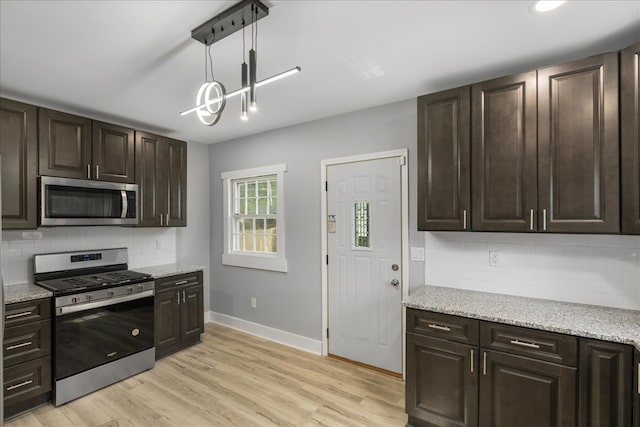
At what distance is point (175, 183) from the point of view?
3824 mm

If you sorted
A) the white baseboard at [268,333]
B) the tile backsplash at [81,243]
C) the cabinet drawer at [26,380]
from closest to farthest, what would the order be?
the cabinet drawer at [26,380]
the tile backsplash at [81,243]
the white baseboard at [268,333]

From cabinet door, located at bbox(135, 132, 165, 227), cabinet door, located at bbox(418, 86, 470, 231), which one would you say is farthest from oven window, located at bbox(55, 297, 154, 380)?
cabinet door, located at bbox(418, 86, 470, 231)

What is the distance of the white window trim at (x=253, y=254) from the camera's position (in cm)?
383

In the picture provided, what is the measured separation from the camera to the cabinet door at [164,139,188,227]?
3.75 m

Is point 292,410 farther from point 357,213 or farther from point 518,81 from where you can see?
point 518,81

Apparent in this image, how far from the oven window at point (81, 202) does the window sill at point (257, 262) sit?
150cm

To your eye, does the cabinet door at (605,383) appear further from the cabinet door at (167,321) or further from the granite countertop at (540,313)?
the cabinet door at (167,321)

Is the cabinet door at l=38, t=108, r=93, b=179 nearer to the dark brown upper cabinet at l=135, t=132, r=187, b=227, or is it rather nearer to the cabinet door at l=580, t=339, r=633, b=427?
the dark brown upper cabinet at l=135, t=132, r=187, b=227

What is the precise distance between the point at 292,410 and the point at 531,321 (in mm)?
1878

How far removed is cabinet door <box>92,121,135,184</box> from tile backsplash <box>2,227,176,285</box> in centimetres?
69

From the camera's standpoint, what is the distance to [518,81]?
216 centimetres

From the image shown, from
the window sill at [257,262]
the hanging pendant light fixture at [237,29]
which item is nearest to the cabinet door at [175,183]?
the window sill at [257,262]

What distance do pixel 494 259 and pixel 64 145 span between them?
12.8 ft

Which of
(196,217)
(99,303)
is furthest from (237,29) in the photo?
(196,217)
